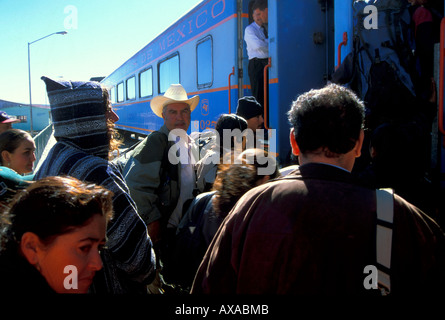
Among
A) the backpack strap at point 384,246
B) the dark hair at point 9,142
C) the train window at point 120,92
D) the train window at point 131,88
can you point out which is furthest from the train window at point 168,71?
the backpack strap at point 384,246

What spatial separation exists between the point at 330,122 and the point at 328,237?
14.7 inches

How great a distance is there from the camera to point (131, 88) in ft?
37.4

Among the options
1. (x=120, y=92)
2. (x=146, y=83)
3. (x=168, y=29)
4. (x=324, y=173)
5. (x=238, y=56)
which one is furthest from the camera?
(x=120, y=92)

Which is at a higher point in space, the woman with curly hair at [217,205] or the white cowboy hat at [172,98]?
the white cowboy hat at [172,98]

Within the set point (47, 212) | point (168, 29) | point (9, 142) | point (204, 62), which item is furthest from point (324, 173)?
point (168, 29)

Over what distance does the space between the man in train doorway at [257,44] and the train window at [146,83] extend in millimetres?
4539

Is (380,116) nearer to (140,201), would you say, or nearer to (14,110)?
(140,201)

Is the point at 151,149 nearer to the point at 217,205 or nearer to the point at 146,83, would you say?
the point at 217,205

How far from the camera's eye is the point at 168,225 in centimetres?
240

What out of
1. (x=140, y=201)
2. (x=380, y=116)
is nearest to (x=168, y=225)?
(x=140, y=201)

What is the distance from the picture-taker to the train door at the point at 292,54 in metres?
4.17

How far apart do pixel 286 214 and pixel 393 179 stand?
5.50 feet

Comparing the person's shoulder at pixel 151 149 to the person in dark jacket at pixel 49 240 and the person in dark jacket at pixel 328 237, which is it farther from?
the person in dark jacket at pixel 328 237
